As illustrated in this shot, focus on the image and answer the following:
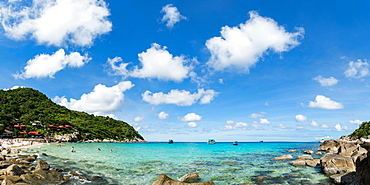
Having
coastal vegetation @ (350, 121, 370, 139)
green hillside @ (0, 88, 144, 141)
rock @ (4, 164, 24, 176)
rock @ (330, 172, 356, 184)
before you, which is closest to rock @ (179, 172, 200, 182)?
rock @ (330, 172, 356, 184)

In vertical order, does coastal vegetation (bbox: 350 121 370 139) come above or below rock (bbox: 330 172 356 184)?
above

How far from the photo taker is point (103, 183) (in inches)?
713

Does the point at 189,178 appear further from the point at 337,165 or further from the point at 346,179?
the point at 337,165

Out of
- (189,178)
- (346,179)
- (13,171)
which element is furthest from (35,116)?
(346,179)

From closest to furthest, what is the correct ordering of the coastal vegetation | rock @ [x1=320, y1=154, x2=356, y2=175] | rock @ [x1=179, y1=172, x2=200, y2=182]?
rock @ [x1=179, y1=172, x2=200, y2=182] → rock @ [x1=320, y1=154, x2=356, y2=175] → the coastal vegetation

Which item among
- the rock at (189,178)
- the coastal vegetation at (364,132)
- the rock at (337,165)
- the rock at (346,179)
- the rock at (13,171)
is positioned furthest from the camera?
the coastal vegetation at (364,132)

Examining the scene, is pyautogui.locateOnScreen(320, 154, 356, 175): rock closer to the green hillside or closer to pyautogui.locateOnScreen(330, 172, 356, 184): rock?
pyautogui.locateOnScreen(330, 172, 356, 184): rock

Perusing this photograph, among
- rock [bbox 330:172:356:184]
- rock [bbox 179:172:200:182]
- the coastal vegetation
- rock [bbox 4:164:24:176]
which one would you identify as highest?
the coastal vegetation

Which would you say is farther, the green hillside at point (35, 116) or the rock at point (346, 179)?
the green hillside at point (35, 116)

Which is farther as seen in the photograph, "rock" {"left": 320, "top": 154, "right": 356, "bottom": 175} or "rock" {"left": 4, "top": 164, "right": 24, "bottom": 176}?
"rock" {"left": 320, "top": 154, "right": 356, "bottom": 175}

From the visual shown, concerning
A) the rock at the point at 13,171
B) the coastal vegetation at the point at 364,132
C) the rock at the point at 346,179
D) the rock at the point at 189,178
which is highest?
the coastal vegetation at the point at 364,132

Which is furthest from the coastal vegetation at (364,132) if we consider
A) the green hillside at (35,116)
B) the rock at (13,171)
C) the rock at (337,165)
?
the green hillside at (35,116)

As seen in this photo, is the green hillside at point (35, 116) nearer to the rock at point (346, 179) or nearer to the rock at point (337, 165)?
the rock at point (337, 165)

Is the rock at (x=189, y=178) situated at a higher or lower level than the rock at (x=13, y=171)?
lower
